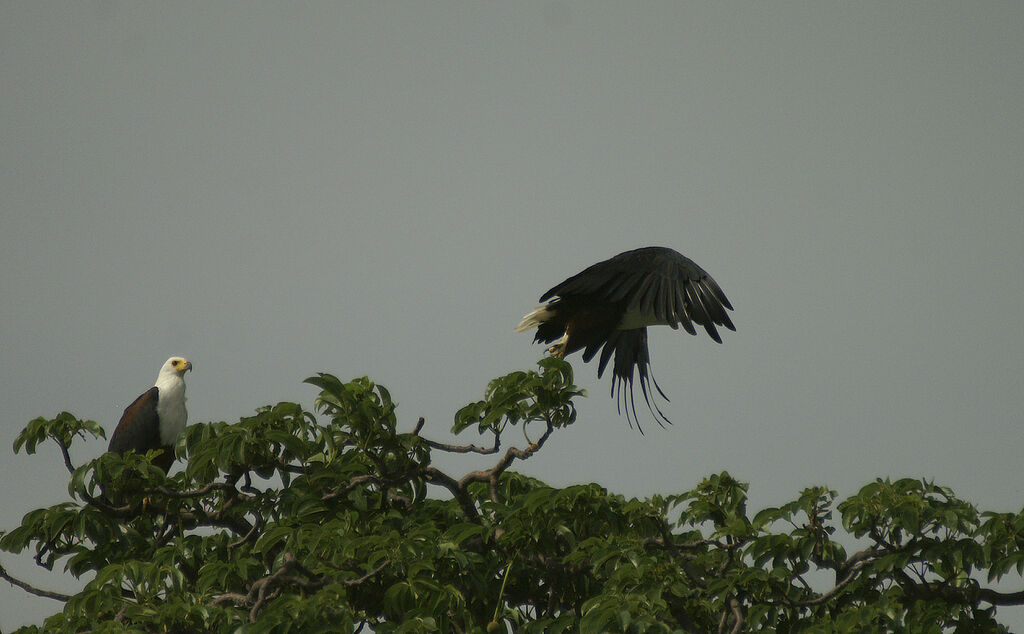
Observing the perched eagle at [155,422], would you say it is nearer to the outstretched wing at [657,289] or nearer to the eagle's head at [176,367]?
the eagle's head at [176,367]

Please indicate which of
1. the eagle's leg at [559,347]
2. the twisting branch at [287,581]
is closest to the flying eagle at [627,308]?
the eagle's leg at [559,347]

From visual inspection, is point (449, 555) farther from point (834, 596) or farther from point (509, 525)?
point (834, 596)

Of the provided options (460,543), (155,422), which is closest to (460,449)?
(460,543)

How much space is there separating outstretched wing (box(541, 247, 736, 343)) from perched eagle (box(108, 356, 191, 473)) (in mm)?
2686

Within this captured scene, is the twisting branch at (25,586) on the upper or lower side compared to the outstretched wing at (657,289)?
lower

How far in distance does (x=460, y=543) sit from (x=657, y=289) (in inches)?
80.1

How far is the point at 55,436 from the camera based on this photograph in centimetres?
496

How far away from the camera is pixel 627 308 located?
19.8 feet

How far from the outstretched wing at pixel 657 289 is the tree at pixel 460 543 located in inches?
40.4

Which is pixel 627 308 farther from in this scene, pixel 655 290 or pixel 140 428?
pixel 140 428

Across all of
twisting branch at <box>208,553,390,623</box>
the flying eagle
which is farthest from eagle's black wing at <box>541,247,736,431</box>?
twisting branch at <box>208,553,390,623</box>

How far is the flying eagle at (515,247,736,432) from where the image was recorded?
18.1ft

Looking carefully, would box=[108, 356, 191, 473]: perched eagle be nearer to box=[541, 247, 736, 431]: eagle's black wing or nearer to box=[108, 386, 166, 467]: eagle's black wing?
box=[108, 386, 166, 467]: eagle's black wing

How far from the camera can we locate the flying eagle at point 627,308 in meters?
5.52
